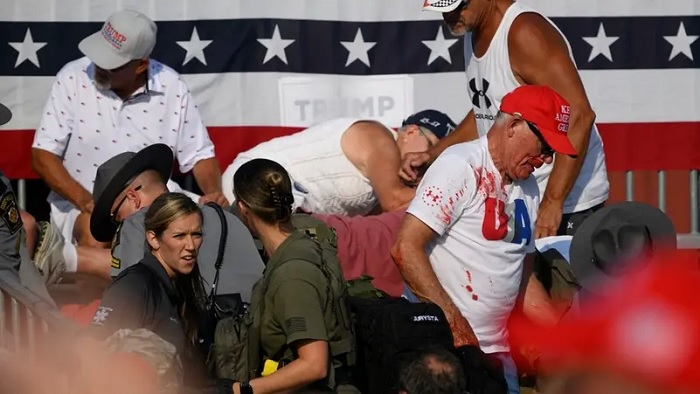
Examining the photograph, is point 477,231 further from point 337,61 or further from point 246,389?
point 337,61

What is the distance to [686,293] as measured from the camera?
479 centimetres

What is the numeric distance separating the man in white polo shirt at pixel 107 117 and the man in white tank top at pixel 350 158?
39cm

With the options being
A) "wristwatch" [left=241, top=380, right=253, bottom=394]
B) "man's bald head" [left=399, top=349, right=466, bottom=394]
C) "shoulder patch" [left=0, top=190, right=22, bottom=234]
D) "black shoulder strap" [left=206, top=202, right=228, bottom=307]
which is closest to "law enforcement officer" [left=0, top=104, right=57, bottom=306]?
"shoulder patch" [left=0, top=190, right=22, bottom=234]

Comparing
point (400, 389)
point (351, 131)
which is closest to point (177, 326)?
point (400, 389)

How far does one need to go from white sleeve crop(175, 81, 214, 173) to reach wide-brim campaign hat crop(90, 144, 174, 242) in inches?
52.7

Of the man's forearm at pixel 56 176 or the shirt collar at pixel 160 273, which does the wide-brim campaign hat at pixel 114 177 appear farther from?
the man's forearm at pixel 56 176

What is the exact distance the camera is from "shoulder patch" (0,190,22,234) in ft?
17.9

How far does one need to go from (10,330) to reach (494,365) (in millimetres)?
1691

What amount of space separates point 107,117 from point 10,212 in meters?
1.75

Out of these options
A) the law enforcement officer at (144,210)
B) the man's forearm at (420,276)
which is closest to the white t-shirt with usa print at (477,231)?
the man's forearm at (420,276)

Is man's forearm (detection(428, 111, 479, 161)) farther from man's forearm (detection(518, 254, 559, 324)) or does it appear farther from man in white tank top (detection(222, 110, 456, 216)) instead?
man's forearm (detection(518, 254, 559, 324))

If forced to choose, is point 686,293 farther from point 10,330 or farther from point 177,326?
point 10,330

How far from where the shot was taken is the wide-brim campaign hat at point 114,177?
19.2ft

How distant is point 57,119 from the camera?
7.15m
